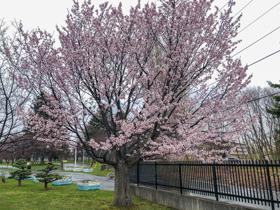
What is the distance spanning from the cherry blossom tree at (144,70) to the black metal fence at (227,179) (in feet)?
2.63

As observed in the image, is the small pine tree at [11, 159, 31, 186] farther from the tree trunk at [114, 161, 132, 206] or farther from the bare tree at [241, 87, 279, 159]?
the bare tree at [241, 87, 279, 159]

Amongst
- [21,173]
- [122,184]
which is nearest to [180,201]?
[122,184]

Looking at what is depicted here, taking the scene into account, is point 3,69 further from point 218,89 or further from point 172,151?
point 218,89

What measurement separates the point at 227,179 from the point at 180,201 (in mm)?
2241

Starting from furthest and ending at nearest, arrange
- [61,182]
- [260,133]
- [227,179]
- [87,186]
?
1. [260,133]
2. [61,182]
3. [87,186]
4. [227,179]

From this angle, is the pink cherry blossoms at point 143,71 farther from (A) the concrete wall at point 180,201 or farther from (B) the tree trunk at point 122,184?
(A) the concrete wall at point 180,201

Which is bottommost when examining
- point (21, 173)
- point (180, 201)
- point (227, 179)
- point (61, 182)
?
point (180, 201)

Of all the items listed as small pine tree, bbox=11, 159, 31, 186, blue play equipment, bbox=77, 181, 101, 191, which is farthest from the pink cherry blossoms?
small pine tree, bbox=11, 159, 31, 186

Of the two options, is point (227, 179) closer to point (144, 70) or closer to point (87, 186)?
point (144, 70)

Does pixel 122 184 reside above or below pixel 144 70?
below

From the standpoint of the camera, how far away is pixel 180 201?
9547 millimetres

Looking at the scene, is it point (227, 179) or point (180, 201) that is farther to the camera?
point (180, 201)

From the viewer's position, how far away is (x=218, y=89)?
944 cm

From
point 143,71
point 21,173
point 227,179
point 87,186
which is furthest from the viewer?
point 21,173
